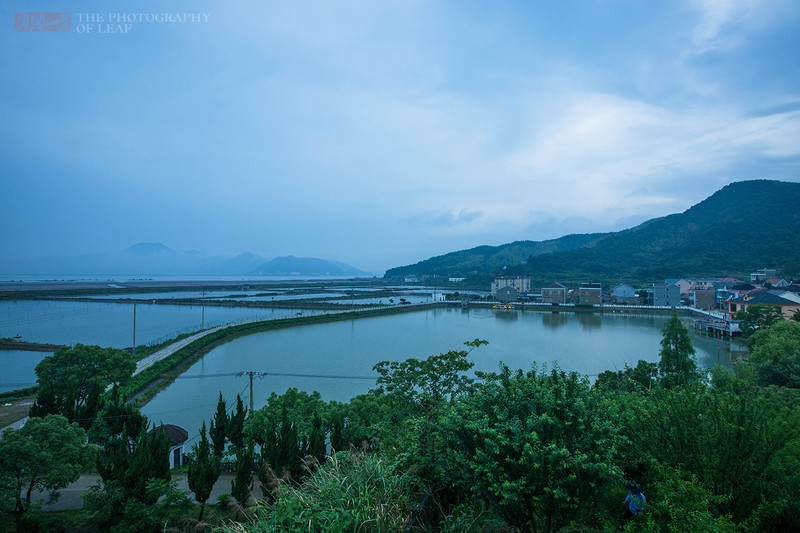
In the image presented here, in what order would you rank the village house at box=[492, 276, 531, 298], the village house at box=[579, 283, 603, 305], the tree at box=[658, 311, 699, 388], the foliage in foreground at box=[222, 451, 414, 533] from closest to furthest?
1. the foliage in foreground at box=[222, 451, 414, 533]
2. the tree at box=[658, 311, 699, 388]
3. the village house at box=[579, 283, 603, 305]
4. the village house at box=[492, 276, 531, 298]

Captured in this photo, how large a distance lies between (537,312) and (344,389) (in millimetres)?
21709

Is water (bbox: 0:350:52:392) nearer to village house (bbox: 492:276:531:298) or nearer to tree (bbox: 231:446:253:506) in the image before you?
tree (bbox: 231:446:253:506)

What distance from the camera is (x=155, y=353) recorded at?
486 inches

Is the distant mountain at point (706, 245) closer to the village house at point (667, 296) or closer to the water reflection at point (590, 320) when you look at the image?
the village house at point (667, 296)

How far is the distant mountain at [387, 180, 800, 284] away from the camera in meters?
41.6

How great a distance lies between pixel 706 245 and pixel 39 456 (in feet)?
196

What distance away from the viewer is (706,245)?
48125 mm

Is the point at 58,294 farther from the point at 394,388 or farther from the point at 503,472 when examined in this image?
the point at 503,472

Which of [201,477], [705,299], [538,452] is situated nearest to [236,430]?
[201,477]

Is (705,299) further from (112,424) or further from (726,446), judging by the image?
(112,424)

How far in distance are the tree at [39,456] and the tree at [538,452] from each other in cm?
401

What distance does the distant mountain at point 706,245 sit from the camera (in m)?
41.6

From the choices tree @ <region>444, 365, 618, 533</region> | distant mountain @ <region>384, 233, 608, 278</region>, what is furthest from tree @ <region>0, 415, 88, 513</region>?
distant mountain @ <region>384, 233, 608, 278</region>

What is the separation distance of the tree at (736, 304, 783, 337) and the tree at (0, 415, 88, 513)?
19.3 meters
